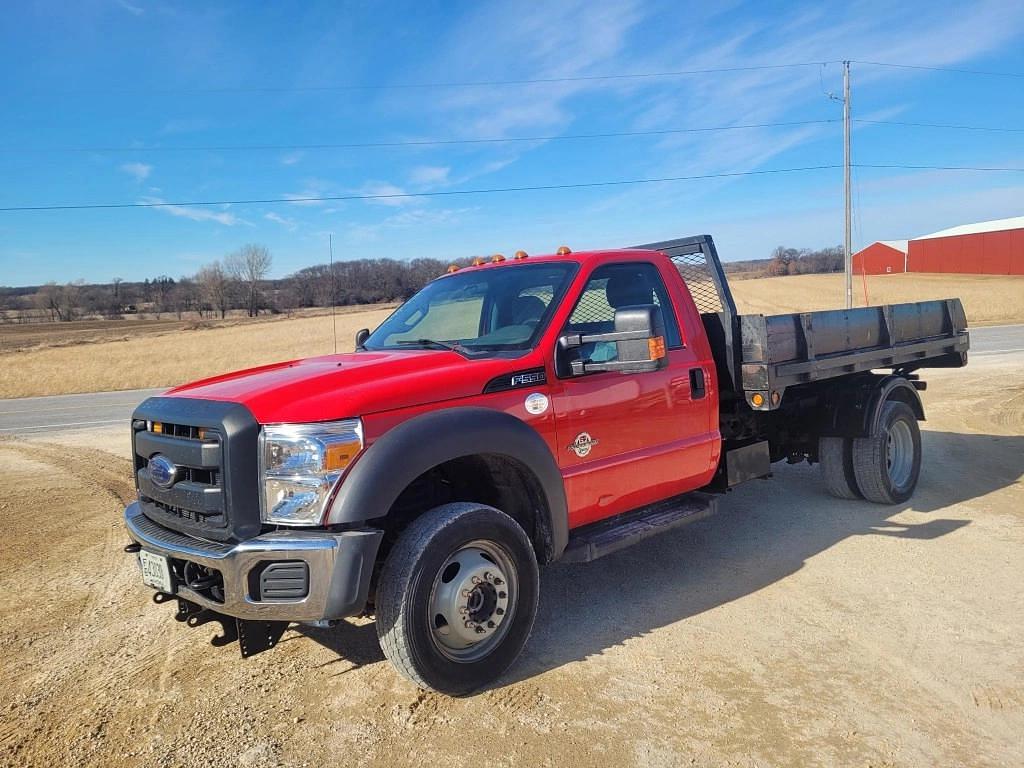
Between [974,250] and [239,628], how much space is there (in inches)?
3217

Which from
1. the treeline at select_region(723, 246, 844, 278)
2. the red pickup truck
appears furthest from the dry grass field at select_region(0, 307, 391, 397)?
the treeline at select_region(723, 246, 844, 278)

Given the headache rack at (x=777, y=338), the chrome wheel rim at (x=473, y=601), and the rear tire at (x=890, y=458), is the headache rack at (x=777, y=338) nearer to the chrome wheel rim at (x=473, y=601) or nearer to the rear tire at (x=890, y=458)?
the rear tire at (x=890, y=458)

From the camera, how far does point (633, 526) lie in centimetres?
421

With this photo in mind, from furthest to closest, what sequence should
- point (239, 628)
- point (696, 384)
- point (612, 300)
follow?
point (696, 384) → point (612, 300) → point (239, 628)

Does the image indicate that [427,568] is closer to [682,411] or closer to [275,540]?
[275,540]

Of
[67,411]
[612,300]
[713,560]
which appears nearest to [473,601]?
[612,300]

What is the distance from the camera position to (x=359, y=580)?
9.66ft

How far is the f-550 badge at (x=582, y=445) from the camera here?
3.79 m

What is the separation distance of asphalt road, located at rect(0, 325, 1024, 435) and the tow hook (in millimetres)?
10777

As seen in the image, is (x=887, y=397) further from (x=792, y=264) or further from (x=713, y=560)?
(x=792, y=264)

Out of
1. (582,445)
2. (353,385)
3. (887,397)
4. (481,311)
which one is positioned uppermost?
(481,311)

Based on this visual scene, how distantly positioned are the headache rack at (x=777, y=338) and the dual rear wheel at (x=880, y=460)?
53 centimetres

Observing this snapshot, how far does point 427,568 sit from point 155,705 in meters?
1.40

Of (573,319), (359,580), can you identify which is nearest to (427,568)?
(359,580)
